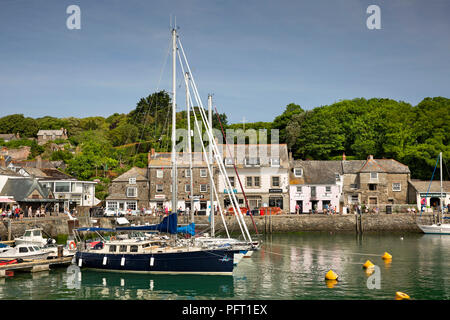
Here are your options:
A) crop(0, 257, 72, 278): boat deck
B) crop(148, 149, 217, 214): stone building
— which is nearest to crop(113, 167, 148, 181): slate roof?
crop(148, 149, 217, 214): stone building

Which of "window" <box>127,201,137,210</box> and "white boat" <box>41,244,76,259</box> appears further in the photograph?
"window" <box>127,201,137,210</box>

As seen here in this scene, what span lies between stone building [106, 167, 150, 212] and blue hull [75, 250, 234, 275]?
114 feet

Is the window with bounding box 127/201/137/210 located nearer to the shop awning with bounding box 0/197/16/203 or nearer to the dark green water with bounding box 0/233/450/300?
the shop awning with bounding box 0/197/16/203

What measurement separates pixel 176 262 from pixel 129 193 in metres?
38.8

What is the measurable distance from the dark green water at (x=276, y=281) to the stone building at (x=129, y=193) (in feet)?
103

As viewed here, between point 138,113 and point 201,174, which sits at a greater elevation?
point 138,113

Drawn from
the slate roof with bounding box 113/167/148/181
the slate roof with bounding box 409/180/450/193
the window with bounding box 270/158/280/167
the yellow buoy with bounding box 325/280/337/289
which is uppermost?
the window with bounding box 270/158/280/167

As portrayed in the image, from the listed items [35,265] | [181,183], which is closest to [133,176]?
[181,183]

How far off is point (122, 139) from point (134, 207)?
52240mm

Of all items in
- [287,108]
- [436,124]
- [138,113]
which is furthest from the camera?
[138,113]

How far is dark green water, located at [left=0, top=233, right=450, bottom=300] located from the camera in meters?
23.9

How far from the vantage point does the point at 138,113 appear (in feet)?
349

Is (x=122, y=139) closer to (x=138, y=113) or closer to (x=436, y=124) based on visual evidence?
(x=138, y=113)
